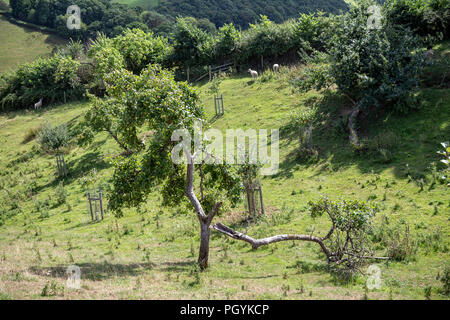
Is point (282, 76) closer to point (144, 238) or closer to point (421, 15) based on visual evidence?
point (421, 15)

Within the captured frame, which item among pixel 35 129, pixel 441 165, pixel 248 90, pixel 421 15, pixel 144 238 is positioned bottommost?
pixel 144 238

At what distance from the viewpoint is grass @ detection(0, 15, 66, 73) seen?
213ft

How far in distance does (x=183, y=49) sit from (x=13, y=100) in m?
21.7

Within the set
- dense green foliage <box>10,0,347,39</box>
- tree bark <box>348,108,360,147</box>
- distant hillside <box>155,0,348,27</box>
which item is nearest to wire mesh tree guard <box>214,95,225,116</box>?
tree bark <box>348,108,360,147</box>

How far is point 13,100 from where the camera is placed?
Answer: 44812 mm

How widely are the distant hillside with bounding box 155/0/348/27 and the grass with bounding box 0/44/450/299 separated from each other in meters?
69.2

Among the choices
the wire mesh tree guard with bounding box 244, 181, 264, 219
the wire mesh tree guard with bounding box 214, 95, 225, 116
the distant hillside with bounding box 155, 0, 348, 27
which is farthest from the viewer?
the distant hillside with bounding box 155, 0, 348, 27

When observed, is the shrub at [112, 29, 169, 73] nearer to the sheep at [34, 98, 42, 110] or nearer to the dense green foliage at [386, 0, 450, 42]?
the sheep at [34, 98, 42, 110]

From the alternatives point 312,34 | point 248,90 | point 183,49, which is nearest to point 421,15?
point 312,34

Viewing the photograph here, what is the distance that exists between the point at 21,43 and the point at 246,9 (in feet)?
179

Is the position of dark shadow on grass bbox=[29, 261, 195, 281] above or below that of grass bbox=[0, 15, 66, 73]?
below

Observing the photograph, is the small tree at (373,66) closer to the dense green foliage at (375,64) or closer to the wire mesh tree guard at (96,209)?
the dense green foliage at (375,64)

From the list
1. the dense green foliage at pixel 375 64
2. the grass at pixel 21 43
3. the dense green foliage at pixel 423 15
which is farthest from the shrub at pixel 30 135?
the grass at pixel 21 43
